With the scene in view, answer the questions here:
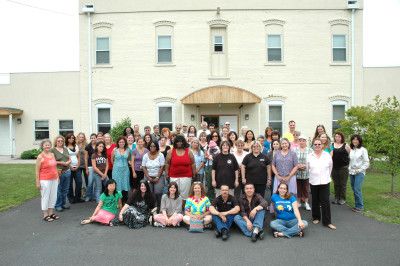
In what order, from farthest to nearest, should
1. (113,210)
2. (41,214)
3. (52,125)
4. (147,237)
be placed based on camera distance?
(52,125) → (41,214) → (113,210) → (147,237)

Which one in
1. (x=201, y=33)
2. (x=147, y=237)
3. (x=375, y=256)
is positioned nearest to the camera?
(x=375, y=256)

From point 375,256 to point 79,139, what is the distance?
729 cm

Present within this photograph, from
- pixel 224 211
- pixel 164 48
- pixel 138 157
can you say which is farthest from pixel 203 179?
pixel 164 48

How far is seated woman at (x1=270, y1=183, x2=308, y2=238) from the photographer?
6070 mm

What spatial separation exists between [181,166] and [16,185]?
6697mm

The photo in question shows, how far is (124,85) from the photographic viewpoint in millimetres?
16672

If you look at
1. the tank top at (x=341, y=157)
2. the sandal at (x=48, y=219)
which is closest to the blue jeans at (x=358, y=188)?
the tank top at (x=341, y=157)

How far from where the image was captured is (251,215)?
6.29 metres

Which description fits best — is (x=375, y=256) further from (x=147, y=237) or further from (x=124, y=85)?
(x=124, y=85)

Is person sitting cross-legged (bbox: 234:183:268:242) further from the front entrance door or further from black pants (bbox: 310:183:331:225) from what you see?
the front entrance door

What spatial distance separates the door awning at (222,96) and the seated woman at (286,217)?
933 centimetres

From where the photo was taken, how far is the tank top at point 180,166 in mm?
7352

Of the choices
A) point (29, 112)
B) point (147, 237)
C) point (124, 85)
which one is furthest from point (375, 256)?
point (29, 112)

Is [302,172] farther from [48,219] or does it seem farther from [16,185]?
[16,185]
